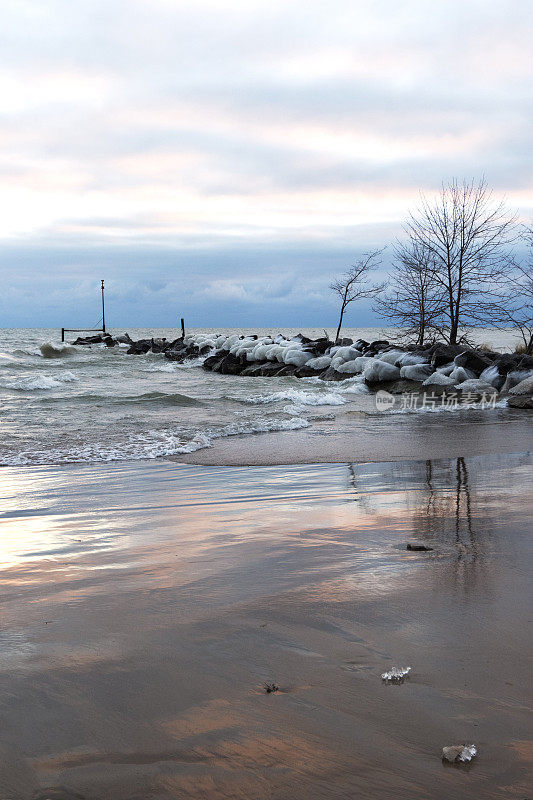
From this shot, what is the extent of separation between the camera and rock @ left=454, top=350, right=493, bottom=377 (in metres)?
15.4

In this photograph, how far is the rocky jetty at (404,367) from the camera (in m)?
14.0

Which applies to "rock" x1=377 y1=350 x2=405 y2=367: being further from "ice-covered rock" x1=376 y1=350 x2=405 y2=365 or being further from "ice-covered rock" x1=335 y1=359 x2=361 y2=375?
"ice-covered rock" x1=335 y1=359 x2=361 y2=375

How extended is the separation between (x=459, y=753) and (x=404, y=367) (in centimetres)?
1520

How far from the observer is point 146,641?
221 centimetres

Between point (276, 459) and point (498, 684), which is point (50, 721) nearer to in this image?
point (498, 684)

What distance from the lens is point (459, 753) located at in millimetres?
1561

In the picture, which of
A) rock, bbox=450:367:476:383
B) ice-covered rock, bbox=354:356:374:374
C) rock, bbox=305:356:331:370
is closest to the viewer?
rock, bbox=450:367:476:383

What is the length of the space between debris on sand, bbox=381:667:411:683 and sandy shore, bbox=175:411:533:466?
15.8ft

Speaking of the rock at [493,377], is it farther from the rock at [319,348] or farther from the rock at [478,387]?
the rock at [319,348]

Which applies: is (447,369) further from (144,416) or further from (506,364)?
(144,416)

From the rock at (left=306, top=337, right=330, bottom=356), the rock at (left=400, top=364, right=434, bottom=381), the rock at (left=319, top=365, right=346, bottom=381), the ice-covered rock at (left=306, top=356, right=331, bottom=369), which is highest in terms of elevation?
the rock at (left=306, top=337, right=330, bottom=356)

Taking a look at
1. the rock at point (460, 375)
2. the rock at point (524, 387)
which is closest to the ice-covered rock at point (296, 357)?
the rock at point (460, 375)

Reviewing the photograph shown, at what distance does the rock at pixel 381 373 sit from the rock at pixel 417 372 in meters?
0.46

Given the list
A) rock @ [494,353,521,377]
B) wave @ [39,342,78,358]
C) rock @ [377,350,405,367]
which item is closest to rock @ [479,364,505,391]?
rock @ [494,353,521,377]
